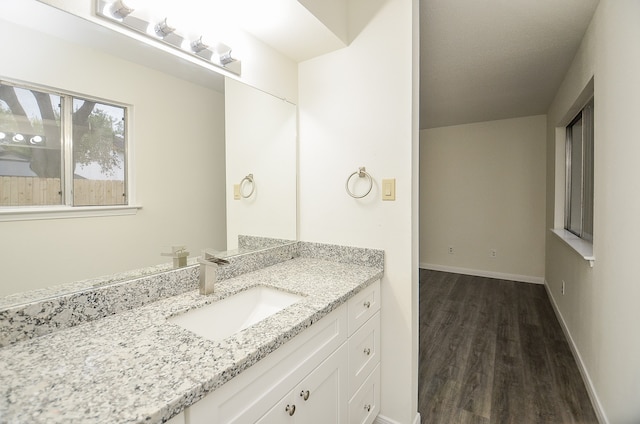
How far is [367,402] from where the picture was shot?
4.76 ft

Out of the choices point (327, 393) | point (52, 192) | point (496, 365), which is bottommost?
point (496, 365)

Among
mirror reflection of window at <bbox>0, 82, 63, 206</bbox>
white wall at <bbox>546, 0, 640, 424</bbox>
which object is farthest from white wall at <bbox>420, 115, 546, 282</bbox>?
mirror reflection of window at <bbox>0, 82, 63, 206</bbox>

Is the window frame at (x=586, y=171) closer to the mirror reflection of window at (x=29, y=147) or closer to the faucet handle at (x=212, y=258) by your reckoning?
the faucet handle at (x=212, y=258)

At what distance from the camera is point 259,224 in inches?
67.5

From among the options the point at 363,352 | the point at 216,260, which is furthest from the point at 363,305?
the point at 216,260

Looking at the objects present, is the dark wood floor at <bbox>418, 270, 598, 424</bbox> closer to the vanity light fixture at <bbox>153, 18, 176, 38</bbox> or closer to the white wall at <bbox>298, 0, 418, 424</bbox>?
the white wall at <bbox>298, 0, 418, 424</bbox>

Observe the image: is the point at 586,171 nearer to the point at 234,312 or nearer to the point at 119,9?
the point at 234,312

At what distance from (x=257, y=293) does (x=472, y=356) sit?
6.29 feet

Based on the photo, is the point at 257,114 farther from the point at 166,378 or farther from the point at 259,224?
the point at 166,378

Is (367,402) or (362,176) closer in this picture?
(367,402)

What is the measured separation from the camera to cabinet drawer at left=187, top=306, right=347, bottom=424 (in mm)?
701

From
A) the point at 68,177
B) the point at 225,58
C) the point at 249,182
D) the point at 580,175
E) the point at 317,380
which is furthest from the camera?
the point at 580,175

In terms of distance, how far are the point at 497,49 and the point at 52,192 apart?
2916 millimetres

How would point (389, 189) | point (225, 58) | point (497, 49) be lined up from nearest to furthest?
point (225, 58), point (389, 189), point (497, 49)
